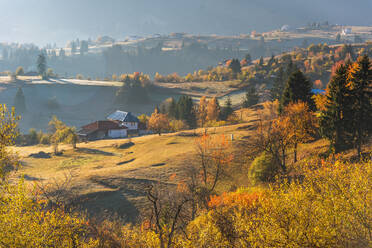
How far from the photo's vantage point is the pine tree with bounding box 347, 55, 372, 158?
4447 centimetres

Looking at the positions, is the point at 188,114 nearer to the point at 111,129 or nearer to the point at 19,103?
the point at 111,129

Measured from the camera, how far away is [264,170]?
160 feet

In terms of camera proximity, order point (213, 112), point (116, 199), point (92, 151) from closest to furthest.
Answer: point (116, 199), point (92, 151), point (213, 112)

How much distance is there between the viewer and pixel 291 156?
5822 centimetres

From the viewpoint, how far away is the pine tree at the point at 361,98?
44.5m

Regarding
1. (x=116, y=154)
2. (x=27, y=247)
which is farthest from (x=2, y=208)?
(x=116, y=154)

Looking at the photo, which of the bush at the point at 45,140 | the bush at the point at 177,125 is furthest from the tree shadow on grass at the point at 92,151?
the bush at the point at 177,125

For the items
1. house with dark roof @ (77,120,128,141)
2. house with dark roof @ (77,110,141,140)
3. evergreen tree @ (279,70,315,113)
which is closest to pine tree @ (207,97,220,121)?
house with dark roof @ (77,110,141,140)

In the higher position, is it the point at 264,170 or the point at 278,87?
the point at 278,87

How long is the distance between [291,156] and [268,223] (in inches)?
1441

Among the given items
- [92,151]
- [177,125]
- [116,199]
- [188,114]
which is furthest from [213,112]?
[116,199]

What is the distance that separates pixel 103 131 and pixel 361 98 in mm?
91870

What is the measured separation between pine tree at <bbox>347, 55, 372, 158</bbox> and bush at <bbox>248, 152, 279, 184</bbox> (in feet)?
41.4

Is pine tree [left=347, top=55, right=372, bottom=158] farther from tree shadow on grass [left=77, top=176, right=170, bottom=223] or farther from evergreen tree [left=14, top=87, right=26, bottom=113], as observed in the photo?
evergreen tree [left=14, top=87, right=26, bottom=113]
